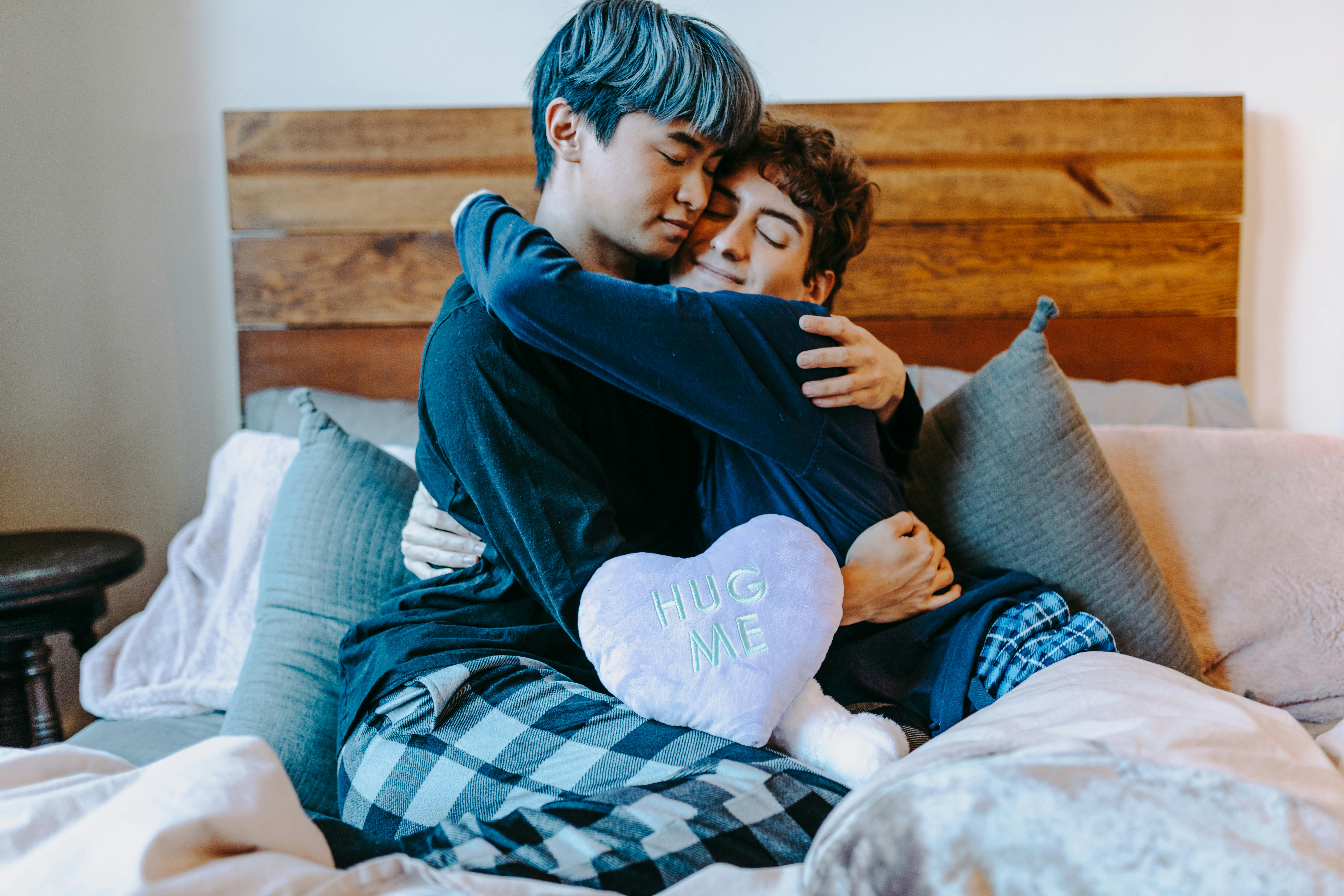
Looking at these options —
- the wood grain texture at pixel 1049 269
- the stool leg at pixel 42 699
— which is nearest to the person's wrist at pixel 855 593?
the wood grain texture at pixel 1049 269

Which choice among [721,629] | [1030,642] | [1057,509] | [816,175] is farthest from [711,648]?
[816,175]

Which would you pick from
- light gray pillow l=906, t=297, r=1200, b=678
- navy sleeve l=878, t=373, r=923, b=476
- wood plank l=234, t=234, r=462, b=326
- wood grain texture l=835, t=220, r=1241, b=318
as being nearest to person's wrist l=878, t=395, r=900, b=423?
navy sleeve l=878, t=373, r=923, b=476

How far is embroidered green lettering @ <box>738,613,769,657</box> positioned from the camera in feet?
2.38

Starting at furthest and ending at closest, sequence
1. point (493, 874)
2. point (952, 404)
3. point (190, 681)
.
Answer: point (190, 681) → point (952, 404) → point (493, 874)

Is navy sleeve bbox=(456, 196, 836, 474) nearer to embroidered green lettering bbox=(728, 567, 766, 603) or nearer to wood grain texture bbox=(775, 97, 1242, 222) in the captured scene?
embroidered green lettering bbox=(728, 567, 766, 603)

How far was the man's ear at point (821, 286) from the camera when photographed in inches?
42.3

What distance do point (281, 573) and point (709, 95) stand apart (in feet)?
2.88

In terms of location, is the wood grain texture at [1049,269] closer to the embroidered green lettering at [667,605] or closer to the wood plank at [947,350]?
the wood plank at [947,350]

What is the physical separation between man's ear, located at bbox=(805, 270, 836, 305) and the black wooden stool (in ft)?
4.06

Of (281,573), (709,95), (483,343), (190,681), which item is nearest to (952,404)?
(709,95)

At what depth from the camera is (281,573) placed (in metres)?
1.14

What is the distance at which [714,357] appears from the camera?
80cm

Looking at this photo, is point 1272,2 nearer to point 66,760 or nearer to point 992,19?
point 992,19

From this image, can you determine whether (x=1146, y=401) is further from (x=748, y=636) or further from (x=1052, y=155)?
(x=748, y=636)
